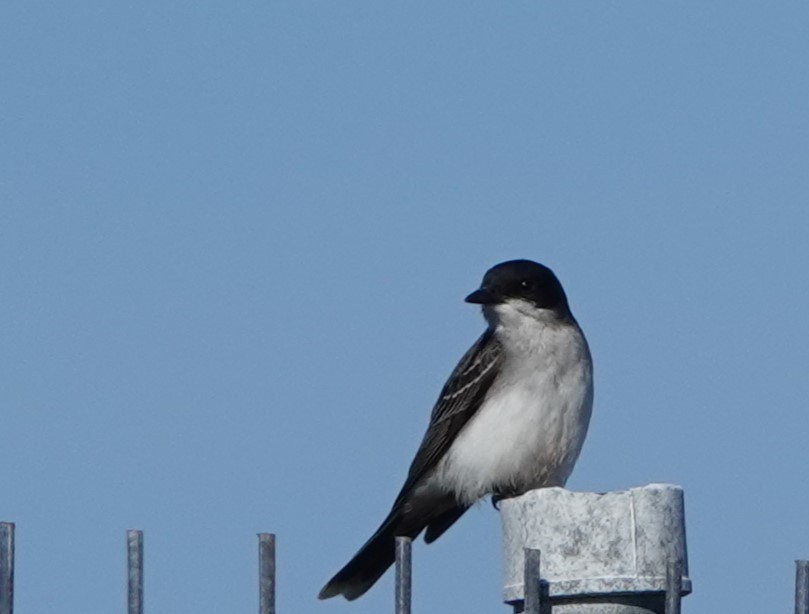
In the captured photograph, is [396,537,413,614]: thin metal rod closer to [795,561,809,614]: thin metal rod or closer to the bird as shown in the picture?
[795,561,809,614]: thin metal rod

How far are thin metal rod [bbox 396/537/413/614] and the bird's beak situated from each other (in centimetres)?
672

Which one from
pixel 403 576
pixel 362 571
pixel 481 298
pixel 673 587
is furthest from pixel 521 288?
pixel 403 576

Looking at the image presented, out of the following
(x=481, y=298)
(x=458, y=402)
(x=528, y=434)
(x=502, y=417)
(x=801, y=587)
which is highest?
(x=481, y=298)

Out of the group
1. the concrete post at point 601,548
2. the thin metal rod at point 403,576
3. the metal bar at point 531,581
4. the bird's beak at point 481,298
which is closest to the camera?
the thin metal rod at point 403,576

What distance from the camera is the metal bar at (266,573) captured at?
477cm

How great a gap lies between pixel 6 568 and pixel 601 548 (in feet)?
6.42

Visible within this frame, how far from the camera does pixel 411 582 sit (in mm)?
4914

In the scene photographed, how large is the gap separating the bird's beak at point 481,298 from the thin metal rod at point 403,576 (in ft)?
22.0

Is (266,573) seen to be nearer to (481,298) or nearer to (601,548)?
(601,548)

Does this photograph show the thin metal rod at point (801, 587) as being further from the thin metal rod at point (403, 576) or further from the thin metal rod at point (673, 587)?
the thin metal rod at point (403, 576)

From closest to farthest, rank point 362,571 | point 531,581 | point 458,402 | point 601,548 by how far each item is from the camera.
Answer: point 531,581 < point 601,548 < point 362,571 < point 458,402

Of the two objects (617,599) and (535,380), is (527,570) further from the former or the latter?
(535,380)

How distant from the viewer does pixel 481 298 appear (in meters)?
11.7

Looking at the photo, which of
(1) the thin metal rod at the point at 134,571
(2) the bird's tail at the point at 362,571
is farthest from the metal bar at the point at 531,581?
(2) the bird's tail at the point at 362,571
